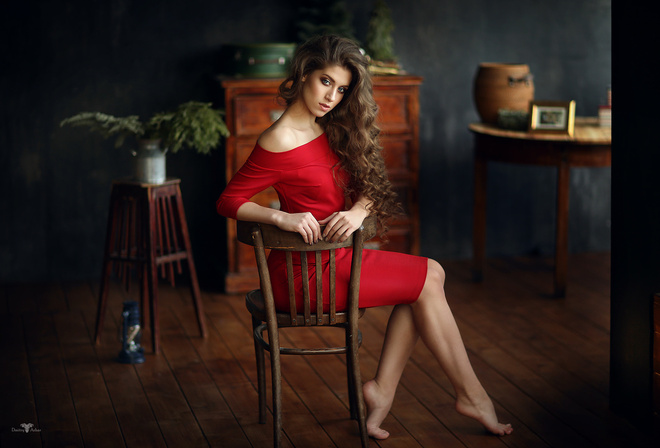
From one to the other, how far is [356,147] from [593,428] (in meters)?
1.29

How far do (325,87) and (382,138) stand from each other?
1979mm

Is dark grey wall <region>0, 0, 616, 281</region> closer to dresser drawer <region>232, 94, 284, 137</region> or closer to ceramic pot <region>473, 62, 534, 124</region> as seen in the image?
dresser drawer <region>232, 94, 284, 137</region>

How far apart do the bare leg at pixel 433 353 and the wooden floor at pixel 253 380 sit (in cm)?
10

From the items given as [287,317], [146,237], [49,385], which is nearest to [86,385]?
[49,385]

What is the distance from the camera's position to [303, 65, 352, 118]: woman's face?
8.52 ft

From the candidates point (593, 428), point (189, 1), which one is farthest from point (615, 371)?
point (189, 1)

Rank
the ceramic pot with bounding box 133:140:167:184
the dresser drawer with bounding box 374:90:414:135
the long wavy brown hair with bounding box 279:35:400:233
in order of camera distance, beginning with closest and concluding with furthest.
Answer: the long wavy brown hair with bounding box 279:35:400:233 < the ceramic pot with bounding box 133:140:167:184 < the dresser drawer with bounding box 374:90:414:135

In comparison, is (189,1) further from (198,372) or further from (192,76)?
(198,372)

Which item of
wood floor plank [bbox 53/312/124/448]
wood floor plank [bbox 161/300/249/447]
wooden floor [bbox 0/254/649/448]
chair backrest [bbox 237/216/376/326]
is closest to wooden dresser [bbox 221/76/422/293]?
wooden floor [bbox 0/254/649/448]

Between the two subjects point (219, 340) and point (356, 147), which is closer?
point (356, 147)

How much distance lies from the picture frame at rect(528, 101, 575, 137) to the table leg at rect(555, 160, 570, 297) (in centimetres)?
18

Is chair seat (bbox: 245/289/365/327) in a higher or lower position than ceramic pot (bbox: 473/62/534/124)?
lower

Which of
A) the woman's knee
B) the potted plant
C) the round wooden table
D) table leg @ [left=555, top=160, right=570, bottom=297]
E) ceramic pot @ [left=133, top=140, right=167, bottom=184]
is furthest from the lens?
table leg @ [left=555, top=160, right=570, bottom=297]

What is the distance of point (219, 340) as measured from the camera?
3.87m
